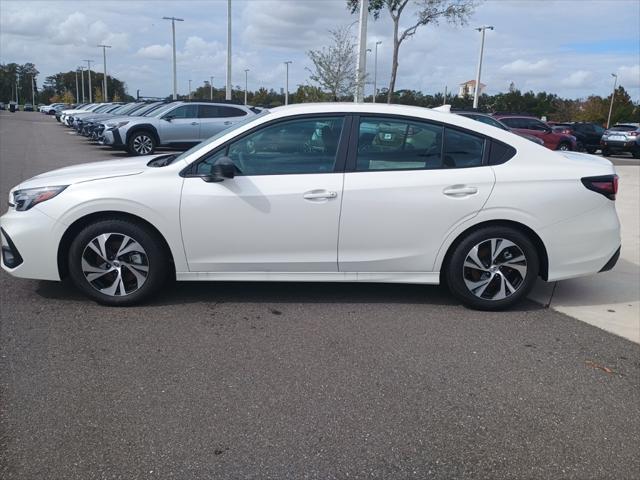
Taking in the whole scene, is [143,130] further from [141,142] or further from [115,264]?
[115,264]

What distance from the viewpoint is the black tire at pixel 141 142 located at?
57.5 ft

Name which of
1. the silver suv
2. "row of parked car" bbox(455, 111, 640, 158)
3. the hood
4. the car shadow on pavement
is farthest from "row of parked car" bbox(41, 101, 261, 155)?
the car shadow on pavement

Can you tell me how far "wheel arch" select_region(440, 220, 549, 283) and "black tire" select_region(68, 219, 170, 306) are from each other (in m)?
2.31

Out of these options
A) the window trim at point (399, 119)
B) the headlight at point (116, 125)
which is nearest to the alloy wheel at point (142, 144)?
the headlight at point (116, 125)

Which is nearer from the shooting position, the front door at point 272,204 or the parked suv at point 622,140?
the front door at point 272,204

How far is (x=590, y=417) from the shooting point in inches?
129

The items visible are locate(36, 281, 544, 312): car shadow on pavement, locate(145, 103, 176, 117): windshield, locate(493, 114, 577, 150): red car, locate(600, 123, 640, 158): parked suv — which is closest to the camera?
locate(36, 281, 544, 312): car shadow on pavement

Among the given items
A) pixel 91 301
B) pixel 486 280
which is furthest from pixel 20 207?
pixel 486 280

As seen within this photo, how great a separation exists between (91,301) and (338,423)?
8.79ft

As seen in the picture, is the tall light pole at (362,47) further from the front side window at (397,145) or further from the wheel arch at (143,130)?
the front side window at (397,145)

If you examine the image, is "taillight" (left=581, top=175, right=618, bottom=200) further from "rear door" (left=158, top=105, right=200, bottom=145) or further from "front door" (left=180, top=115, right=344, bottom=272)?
"rear door" (left=158, top=105, right=200, bottom=145)

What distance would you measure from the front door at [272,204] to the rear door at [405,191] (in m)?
0.15

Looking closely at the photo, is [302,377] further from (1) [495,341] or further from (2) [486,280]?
(2) [486,280]

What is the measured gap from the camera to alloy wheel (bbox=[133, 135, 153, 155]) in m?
17.6
